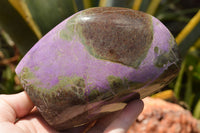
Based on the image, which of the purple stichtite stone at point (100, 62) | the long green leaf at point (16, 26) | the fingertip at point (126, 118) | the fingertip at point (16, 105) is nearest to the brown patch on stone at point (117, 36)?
the purple stichtite stone at point (100, 62)

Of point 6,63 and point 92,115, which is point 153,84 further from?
point 6,63

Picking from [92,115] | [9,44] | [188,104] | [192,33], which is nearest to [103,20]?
[92,115]

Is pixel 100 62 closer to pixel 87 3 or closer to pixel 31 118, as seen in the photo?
pixel 31 118

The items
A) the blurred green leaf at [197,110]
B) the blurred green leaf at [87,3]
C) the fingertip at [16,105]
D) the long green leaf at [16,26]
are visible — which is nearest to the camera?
the fingertip at [16,105]

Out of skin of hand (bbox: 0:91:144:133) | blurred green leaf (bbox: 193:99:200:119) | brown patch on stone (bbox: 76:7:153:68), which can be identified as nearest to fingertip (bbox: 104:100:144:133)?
skin of hand (bbox: 0:91:144:133)

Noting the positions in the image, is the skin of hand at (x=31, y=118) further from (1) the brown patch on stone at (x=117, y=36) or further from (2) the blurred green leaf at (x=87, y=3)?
(2) the blurred green leaf at (x=87, y=3)

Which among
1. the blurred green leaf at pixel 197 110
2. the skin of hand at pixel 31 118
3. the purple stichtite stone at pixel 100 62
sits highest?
the purple stichtite stone at pixel 100 62
